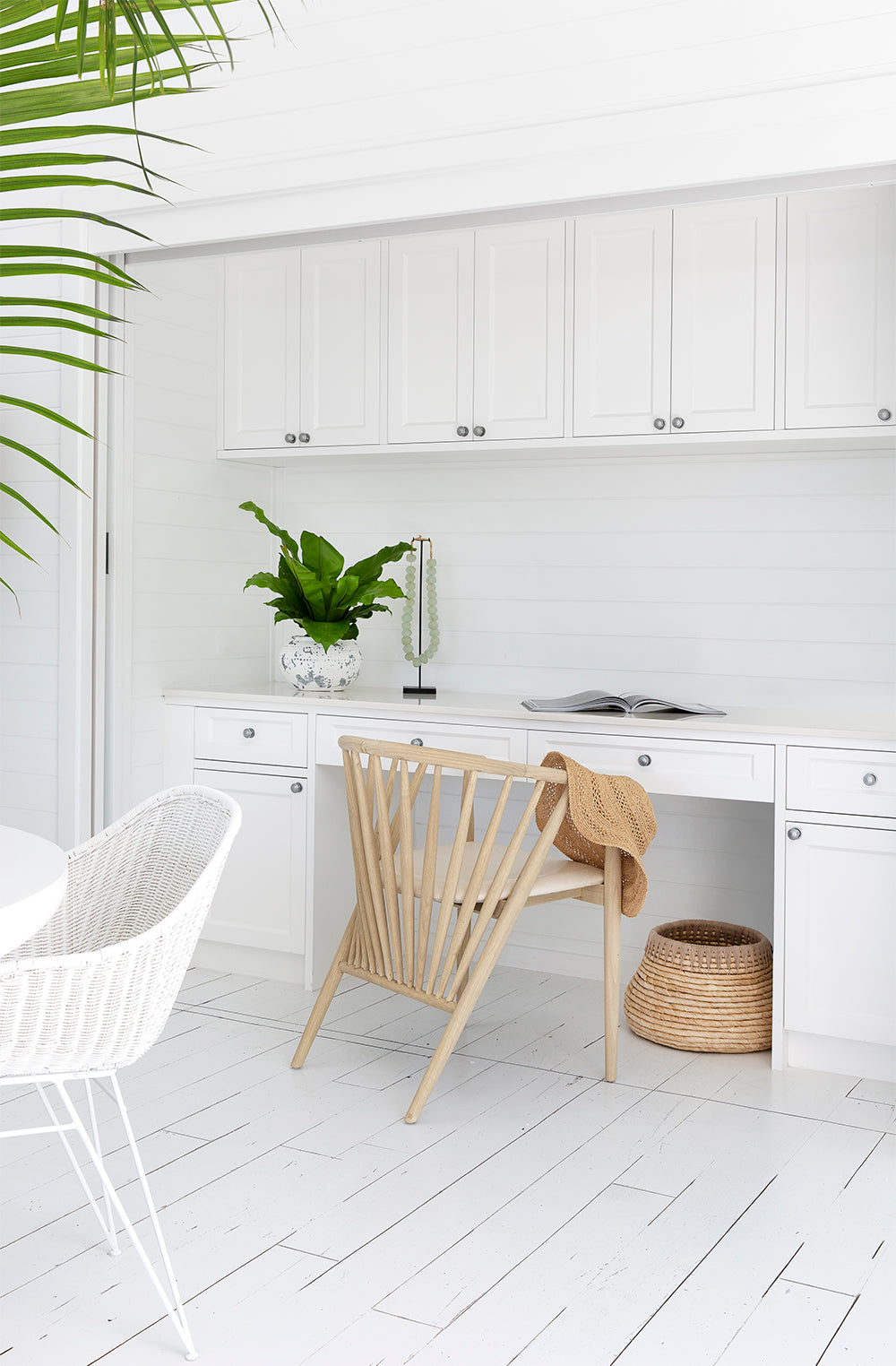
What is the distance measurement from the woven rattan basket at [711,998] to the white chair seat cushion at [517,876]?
35cm

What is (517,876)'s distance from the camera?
9.38 ft

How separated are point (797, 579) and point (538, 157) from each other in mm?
1390

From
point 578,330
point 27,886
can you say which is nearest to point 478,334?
point 578,330

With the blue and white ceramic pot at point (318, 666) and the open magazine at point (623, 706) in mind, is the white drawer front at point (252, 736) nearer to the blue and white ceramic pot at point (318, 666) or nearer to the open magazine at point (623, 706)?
the blue and white ceramic pot at point (318, 666)

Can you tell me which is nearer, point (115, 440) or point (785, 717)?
point (785, 717)

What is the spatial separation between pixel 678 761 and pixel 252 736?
1257 millimetres

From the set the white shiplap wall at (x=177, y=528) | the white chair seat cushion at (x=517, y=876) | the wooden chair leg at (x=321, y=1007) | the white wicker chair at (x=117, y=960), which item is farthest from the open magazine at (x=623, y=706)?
the white wicker chair at (x=117, y=960)

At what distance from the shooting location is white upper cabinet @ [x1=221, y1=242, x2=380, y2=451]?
3760mm

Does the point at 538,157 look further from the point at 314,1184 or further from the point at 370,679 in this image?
the point at 314,1184

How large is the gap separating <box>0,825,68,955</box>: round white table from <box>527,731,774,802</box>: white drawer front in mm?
1818

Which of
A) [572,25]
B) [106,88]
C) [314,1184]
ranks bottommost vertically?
[314,1184]

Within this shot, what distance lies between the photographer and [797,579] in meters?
3.53

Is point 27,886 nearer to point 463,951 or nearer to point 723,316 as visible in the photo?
point 463,951

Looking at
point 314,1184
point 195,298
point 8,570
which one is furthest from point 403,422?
point 314,1184
